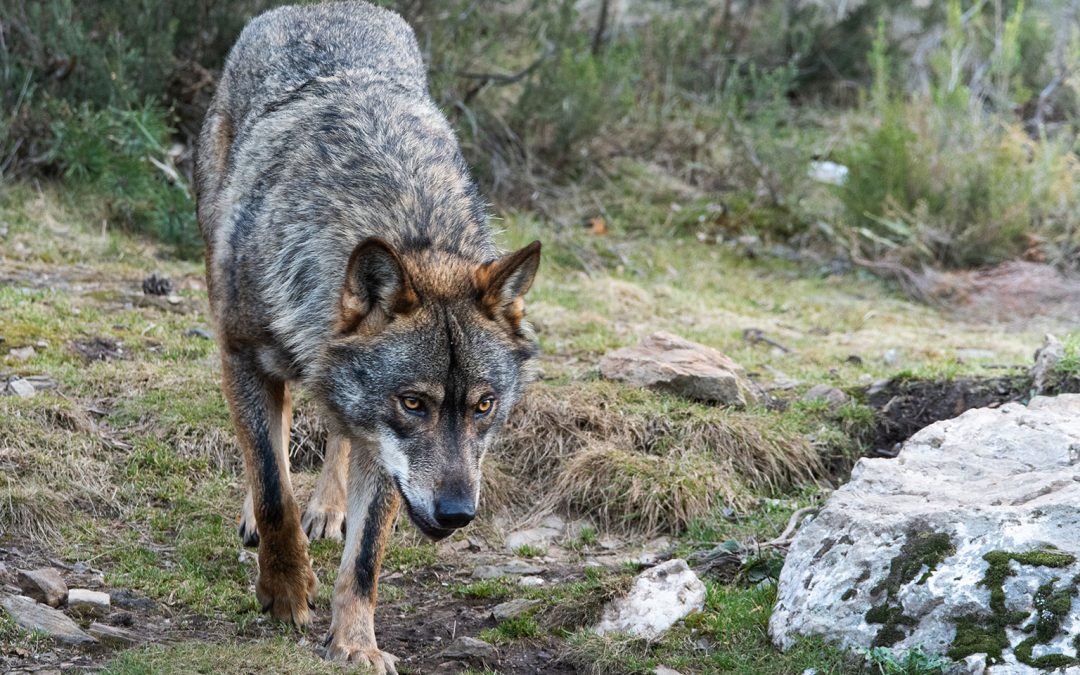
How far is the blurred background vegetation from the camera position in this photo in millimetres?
8914

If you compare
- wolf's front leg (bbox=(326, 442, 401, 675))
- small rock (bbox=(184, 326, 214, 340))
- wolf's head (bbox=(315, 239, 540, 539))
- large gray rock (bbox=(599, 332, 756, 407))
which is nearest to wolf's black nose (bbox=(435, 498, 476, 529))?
wolf's head (bbox=(315, 239, 540, 539))

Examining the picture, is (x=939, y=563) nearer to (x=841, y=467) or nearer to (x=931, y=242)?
(x=841, y=467)

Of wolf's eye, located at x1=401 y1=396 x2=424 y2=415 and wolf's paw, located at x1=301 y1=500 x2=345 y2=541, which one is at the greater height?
wolf's eye, located at x1=401 y1=396 x2=424 y2=415

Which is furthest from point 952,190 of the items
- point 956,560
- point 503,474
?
point 956,560

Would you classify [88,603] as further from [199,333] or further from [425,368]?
[199,333]

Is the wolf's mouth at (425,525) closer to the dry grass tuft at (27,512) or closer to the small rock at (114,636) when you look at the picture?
the small rock at (114,636)

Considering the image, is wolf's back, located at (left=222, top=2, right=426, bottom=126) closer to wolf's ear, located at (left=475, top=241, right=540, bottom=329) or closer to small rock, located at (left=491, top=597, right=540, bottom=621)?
wolf's ear, located at (left=475, top=241, right=540, bottom=329)

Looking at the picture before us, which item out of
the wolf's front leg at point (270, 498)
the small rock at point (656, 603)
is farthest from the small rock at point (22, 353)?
the small rock at point (656, 603)

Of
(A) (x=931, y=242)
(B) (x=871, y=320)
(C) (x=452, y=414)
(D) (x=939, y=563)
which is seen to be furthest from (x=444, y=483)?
(A) (x=931, y=242)

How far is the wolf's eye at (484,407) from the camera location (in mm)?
4164

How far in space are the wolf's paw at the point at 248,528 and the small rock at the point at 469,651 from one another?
1.26 meters

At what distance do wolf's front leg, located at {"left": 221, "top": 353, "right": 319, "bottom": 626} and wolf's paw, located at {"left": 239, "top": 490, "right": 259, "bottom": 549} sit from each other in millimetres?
538

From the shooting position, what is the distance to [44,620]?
4.12 metres

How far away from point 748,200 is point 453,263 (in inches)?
296
